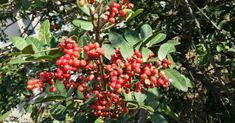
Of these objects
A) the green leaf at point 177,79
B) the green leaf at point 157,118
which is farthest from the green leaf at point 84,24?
the green leaf at point 157,118

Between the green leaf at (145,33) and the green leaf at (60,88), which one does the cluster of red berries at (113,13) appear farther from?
the green leaf at (60,88)

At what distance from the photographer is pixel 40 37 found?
1.96 m

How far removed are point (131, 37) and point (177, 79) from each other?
323 millimetres

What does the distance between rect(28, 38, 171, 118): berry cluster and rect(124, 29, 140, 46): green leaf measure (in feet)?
0.34

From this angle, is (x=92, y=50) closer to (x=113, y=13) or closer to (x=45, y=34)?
(x=113, y=13)

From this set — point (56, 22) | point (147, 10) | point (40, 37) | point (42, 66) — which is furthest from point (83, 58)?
point (56, 22)

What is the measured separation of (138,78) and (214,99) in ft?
6.71

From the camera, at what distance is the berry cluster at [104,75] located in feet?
5.58

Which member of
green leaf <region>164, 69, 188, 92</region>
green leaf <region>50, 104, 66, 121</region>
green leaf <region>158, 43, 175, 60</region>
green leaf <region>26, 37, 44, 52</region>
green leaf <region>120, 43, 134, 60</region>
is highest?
green leaf <region>26, 37, 44, 52</region>

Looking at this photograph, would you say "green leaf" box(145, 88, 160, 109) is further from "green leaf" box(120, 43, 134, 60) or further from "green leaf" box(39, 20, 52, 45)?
"green leaf" box(39, 20, 52, 45)

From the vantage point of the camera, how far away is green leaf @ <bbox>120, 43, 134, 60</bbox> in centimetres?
181

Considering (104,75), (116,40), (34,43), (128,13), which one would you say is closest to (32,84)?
(34,43)

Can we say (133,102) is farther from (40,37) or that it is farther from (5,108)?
(5,108)

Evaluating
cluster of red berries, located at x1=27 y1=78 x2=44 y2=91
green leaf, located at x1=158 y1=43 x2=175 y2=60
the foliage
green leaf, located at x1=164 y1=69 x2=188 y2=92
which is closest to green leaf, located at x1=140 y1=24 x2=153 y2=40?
the foliage
